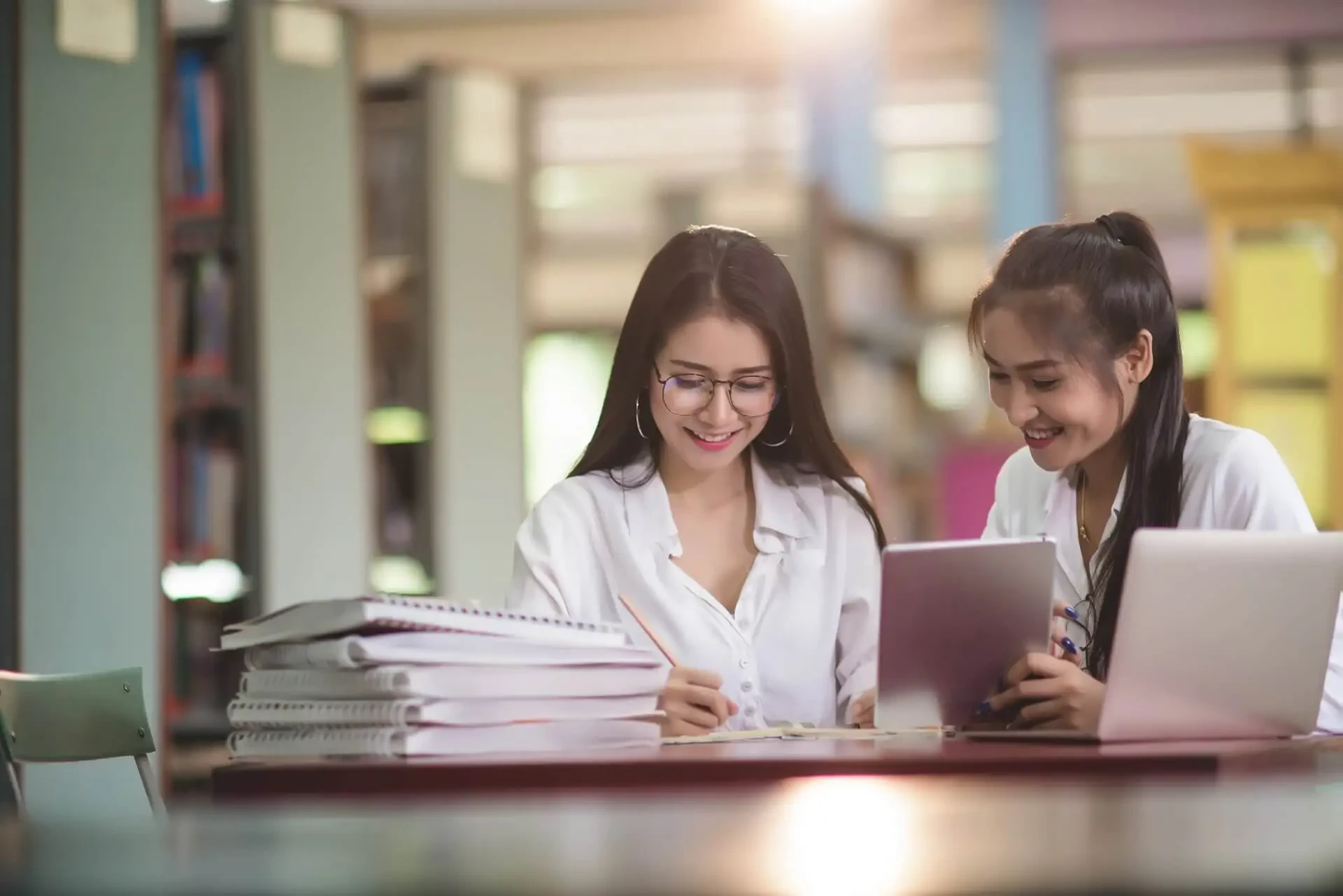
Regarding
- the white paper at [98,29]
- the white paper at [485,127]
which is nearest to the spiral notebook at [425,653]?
the white paper at [98,29]

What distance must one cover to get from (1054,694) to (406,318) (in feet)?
12.6

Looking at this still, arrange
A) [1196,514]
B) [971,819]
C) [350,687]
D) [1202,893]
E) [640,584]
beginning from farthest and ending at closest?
[640,584]
[1196,514]
[350,687]
[971,819]
[1202,893]

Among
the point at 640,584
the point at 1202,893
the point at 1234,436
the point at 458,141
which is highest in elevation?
the point at 458,141

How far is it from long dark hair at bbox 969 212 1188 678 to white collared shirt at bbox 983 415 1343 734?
0.06 feet

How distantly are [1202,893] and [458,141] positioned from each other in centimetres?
479

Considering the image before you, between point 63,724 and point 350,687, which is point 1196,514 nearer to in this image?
point 350,687

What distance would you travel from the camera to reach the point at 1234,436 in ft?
5.94

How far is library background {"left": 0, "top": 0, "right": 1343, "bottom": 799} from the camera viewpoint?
3.67m

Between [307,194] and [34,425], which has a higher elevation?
[307,194]

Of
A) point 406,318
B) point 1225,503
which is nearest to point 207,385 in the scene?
point 406,318

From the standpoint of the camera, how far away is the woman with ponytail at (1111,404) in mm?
1775

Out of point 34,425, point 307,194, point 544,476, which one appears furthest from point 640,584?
point 544,476

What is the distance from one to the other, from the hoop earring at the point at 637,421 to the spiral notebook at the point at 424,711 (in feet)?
2.02

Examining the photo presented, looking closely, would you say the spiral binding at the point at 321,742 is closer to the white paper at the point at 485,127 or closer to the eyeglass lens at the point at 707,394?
the eyeglass lens at the point at 707,394
